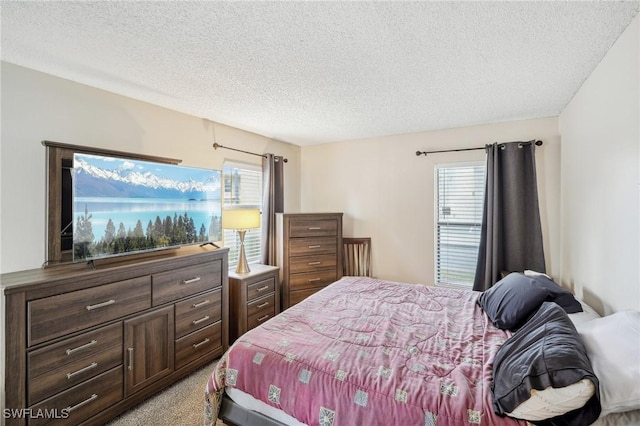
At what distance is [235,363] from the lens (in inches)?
65.8

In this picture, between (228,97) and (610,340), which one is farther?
(228,97)

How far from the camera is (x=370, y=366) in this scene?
1.47m

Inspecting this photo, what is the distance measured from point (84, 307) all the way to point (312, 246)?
2.42 m

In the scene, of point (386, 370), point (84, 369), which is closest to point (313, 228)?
point (386, 370)

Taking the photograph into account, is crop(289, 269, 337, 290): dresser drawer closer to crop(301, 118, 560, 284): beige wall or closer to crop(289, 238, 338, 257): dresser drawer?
crop(289, 238, 338, 257): dresser drawer

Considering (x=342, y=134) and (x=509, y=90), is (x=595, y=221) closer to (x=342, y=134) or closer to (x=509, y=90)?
(x=509, y=90)

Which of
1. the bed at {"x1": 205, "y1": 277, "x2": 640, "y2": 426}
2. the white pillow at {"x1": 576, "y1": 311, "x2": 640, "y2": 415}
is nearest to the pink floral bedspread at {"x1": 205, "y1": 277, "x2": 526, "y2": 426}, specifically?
the bed at {"x1": 205, "y1": 277, "x2": 640, "y2": 426}

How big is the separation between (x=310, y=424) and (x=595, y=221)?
2349 mm

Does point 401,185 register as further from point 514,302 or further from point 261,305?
point 261,305

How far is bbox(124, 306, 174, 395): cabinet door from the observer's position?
2.02 meters

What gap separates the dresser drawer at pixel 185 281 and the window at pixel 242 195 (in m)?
0.77

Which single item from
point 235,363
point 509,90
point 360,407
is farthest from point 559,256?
point 235,363

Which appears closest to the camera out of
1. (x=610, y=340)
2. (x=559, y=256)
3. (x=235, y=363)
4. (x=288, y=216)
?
(x=610, y=340)

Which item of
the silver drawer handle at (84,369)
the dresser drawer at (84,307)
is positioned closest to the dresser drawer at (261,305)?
the dresser drawer at (84,307)
